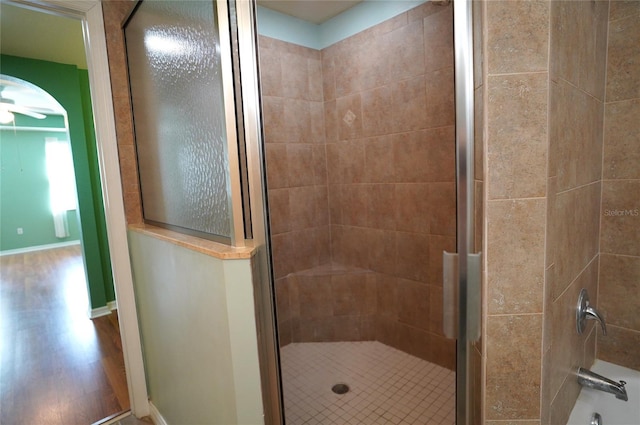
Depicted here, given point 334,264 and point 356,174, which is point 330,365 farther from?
point 356,174

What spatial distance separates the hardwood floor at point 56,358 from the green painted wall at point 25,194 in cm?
193

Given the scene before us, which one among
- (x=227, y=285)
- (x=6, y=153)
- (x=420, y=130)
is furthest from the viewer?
(x=6, y=153)

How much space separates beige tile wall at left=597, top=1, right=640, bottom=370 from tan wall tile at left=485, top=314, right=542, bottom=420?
2.97ft

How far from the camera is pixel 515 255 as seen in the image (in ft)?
2.57

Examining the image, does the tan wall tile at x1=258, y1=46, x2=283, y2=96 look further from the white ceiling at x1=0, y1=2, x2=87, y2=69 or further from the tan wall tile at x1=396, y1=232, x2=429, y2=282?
the tan wall tile at x1=396, y1=232, x2=429, y2=282

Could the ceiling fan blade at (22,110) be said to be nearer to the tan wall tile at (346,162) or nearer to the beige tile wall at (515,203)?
the tan wall tile at (346,162)

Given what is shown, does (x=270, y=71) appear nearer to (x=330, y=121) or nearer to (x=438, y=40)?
(x=330, y=121)

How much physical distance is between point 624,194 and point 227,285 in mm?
1557

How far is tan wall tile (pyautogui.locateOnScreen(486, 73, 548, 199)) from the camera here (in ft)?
2.41

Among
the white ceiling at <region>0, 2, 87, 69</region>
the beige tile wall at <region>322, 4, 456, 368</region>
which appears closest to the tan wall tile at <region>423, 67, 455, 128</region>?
the beige tile wall at <region>322, 4, 456, 368</region>

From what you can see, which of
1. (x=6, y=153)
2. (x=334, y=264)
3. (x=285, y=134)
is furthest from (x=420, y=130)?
(x=6, y=153)

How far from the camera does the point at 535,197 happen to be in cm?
76

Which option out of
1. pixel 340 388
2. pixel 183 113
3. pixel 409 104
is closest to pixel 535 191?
pixel 183 113

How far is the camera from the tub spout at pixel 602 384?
116 centimetres
